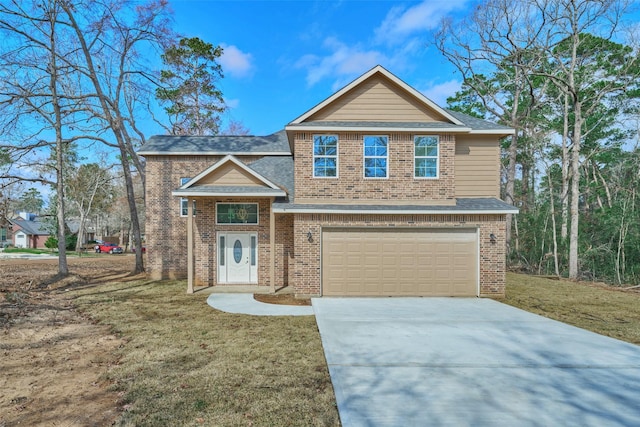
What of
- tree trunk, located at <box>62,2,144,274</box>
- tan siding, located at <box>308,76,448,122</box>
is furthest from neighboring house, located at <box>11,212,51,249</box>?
tan siding, located at <box>308,76,448,122</box>

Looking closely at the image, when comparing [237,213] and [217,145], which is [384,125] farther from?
[217,145]

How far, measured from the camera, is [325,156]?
11133 mm

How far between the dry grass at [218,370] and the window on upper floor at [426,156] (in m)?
6.42

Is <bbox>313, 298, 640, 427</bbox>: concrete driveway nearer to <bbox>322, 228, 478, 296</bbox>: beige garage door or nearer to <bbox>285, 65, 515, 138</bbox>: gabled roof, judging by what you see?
<bbox>322, 228, 478, 296</bbox>: beige garage door

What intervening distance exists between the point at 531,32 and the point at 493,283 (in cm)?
1563

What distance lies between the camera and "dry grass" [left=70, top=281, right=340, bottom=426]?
3.92 metres

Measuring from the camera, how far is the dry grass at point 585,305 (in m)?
7.69

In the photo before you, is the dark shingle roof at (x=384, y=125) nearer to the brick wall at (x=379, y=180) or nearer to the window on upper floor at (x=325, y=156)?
the brick wall at (x=379, y=180)

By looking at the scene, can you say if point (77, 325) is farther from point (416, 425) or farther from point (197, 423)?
point (416, 425)

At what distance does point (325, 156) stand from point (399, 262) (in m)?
4.47

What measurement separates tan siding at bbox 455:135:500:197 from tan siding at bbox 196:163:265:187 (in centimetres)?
760

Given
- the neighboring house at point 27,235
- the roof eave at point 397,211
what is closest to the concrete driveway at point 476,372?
the roof eave at point 397,211

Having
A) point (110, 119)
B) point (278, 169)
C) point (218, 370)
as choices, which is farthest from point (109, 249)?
point (218, 370)

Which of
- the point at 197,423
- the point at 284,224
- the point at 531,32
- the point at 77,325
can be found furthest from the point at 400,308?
the point at 531,32
